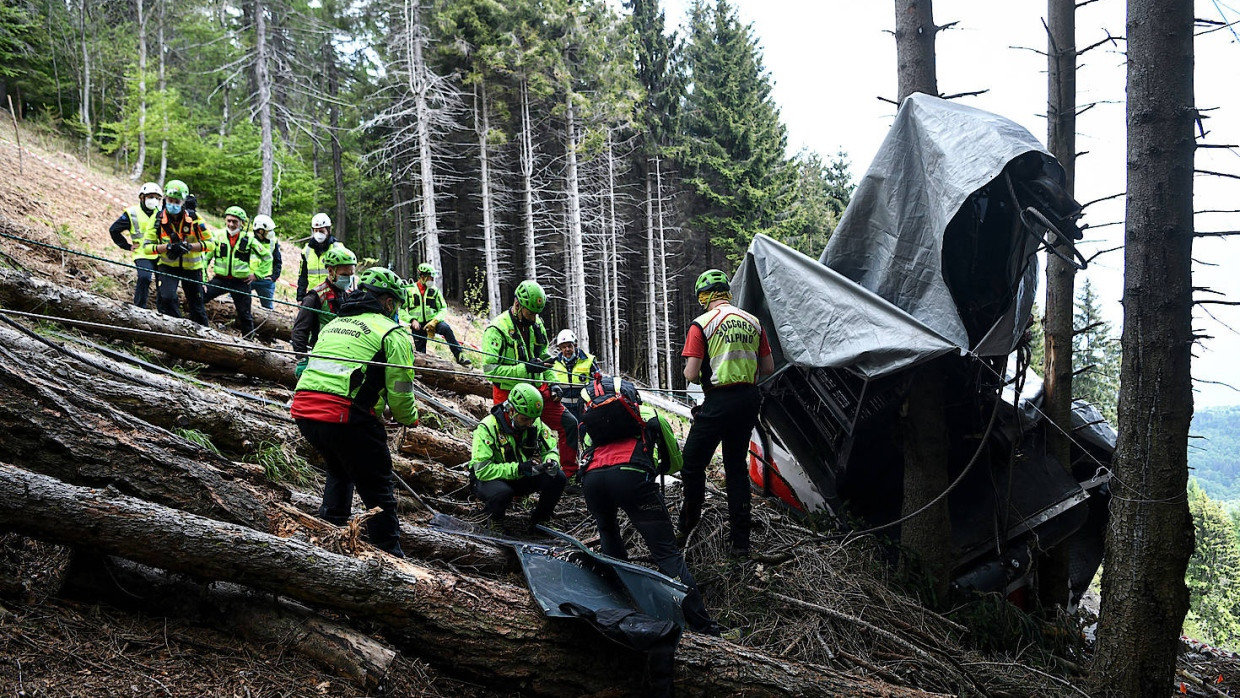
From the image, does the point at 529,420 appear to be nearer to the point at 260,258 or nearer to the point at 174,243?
the point at 174,243

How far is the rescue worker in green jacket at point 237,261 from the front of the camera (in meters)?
8.12

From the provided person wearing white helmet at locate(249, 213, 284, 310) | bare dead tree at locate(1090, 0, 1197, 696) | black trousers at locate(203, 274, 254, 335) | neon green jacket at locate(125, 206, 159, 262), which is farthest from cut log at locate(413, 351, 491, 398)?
bare dead tree at locate(1090, 0, 1197, 696)

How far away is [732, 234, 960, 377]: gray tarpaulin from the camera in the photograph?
13.7 feet

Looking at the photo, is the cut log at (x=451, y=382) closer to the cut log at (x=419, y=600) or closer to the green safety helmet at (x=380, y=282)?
the green safety helmet at (x=380, y=282)

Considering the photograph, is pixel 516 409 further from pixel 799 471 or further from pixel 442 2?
pixel 442 2

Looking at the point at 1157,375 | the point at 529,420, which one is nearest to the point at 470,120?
the point at 529,420

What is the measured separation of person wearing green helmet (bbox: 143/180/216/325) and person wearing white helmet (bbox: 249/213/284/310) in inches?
31.5

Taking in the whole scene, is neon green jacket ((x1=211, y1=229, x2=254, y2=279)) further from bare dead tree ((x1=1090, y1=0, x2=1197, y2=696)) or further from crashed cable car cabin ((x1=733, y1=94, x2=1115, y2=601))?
bare dead tree ((x1=1090, y1=0, x2=1197, y2=696))

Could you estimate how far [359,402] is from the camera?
12.8 ft

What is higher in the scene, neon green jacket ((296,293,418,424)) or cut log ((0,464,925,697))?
neon green jacket ((296,293,418,424))

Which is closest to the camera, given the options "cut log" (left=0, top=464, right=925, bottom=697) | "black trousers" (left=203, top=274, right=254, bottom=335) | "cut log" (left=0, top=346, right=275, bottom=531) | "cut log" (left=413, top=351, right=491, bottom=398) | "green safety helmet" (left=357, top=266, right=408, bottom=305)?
"cut log" (left=0, top=464, right=925, bottom=697)

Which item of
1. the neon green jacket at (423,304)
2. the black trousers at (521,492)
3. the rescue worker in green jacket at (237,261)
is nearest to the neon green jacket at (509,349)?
the black trousers at (521,492)

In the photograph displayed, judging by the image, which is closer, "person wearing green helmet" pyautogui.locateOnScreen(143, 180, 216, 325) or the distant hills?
the distant hills

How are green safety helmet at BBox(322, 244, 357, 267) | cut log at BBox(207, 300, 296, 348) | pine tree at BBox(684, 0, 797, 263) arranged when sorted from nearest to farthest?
green safety helmet at BBox(322, 244, 357, 267) → cut log at BBox(207, 300, 296, 348) → pine tree at BBox(684, 0, 797, 263)
